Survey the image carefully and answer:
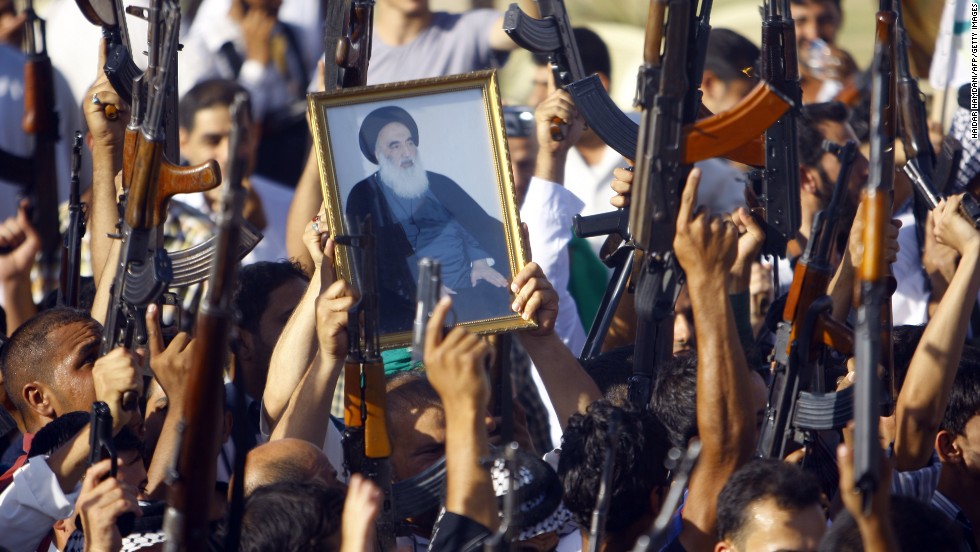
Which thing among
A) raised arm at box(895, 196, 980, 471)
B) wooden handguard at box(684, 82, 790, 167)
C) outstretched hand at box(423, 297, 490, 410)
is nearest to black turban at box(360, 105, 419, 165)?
wooden handguard at box(684, 82, 790, 167)

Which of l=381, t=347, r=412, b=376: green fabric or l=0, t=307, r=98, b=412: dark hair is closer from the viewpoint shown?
l=0, t=307, r=98, b=412: dark hair

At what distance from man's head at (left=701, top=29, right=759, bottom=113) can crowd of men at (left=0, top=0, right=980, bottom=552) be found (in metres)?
0.53

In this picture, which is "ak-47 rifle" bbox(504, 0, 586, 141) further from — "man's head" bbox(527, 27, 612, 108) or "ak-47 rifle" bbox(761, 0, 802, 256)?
"man's head" bbox(527, 27, 612, 108)

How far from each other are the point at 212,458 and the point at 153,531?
778 mm

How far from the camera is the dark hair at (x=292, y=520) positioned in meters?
3.67

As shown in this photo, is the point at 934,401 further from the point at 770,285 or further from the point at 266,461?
the point at 770,285

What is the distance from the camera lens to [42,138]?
7.15 meters

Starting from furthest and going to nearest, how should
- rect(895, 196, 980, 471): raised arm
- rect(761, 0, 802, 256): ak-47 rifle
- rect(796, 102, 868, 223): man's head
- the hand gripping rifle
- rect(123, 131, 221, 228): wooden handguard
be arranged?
rect(796, 102, 868, 223): man's head
rect(761, 0, 802, 256): ak-47 rifle
rect(123, 131, 221, 228): wooden handguard
rect(895, 196, 980, 471): raised arm
the hand gripping rifle

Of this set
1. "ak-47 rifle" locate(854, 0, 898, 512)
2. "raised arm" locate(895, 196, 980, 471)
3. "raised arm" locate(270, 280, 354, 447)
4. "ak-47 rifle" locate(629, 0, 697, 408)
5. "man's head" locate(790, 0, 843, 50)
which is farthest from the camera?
"man's head" locate(790, 0, 843, 50)

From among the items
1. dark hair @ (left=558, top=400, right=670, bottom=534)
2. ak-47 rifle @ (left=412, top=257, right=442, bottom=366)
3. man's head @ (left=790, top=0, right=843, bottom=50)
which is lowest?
dark hair @ (left=558, top=400, right=670, bottom=534)

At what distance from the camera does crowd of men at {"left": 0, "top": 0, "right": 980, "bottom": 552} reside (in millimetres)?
3662

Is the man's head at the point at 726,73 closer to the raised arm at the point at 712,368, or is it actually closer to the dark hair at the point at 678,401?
the dark hair at the point at 678,401

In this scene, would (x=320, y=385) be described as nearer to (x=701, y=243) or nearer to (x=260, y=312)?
(x=260, y=312)

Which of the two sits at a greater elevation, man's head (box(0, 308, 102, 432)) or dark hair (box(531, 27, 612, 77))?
dark hair (box(531, 27, 612, 77))
